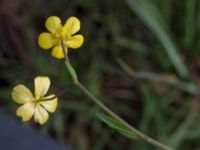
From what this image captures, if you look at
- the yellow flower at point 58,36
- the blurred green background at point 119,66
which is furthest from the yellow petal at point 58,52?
the blurred green background at point 119,66

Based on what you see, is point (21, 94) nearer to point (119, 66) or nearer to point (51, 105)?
point (51, 105)

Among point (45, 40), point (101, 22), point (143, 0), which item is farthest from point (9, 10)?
point (45, 40)

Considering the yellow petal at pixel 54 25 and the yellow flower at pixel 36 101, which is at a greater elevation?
the yellow petal at pixel 54 25

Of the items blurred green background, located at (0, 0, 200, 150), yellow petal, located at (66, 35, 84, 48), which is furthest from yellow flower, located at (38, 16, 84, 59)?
blurred green background, located at (0, 0, 200, 150)

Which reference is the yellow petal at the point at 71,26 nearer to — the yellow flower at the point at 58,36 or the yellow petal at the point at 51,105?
the yellow flower at the point at 58,36

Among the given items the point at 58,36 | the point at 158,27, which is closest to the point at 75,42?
the point at 58,36

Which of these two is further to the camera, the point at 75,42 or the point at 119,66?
the point at 119,66

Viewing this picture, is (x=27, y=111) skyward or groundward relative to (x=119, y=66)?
skyward
